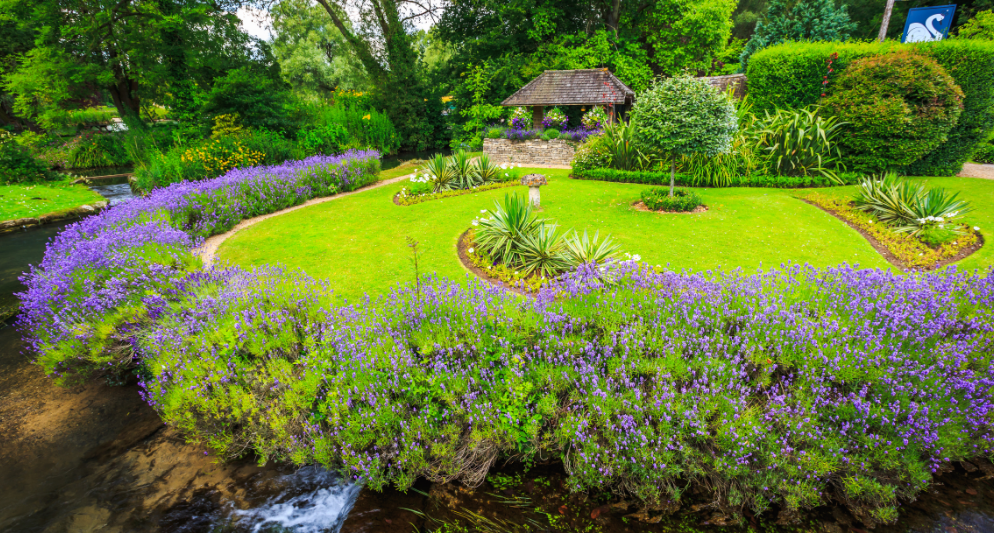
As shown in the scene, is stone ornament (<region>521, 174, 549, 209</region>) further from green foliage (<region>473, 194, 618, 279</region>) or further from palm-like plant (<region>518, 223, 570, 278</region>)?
palm-like plant (<region>518, 223, 570, 278</region>)

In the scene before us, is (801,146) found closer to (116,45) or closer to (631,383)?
(631,383)

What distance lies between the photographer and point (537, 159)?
19.6 metres

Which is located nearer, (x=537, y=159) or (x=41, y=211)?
(x=41, y=211)

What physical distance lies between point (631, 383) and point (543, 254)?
12.5 ft

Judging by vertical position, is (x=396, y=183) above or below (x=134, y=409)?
above

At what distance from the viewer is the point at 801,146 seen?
514 inches

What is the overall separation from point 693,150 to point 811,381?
752 centimetres

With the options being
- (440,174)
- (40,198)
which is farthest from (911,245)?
(40,198)

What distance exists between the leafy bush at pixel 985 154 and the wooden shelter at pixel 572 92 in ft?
42.8

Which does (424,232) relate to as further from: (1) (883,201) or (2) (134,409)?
(1) (883,201)

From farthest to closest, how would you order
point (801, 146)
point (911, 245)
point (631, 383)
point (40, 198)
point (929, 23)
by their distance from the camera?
point (929, 23) < point (40, 198) < point (801, 146) < point (911, 245) < point (631, 383)

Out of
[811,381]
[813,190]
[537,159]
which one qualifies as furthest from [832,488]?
[537,159]

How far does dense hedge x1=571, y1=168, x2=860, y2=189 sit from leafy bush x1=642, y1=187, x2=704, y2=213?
9.85ft

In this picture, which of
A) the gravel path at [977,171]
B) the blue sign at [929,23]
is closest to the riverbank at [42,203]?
the gravel path at [977,171]
